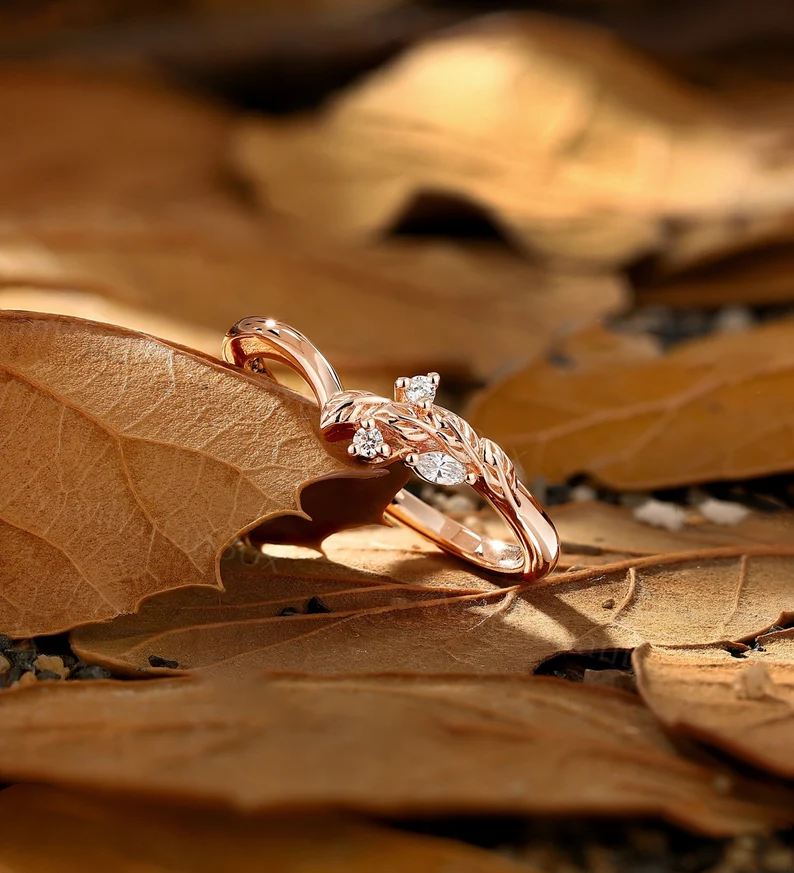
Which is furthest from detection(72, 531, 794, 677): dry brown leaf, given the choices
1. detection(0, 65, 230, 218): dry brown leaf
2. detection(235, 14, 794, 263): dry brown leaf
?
detection(0, 65, 230, 218): dry brown leaf

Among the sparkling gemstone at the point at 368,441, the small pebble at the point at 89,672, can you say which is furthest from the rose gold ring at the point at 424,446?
the small pebble at the point at 89,672

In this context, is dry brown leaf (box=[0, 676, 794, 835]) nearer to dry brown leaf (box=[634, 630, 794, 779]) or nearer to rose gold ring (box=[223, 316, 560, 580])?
dry brown leaf (box=[634, 630, 794, 779])

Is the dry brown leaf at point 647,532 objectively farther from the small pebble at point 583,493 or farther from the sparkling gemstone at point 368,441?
the sparkling gemstone at point 368,441

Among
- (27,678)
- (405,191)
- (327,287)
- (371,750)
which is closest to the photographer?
(371,750)

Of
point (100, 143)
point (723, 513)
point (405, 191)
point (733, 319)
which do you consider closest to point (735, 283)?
point (733, 319)

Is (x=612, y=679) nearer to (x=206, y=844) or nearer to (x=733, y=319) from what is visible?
(x=206, y=844)

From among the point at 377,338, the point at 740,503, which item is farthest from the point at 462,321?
the point at 740,503
